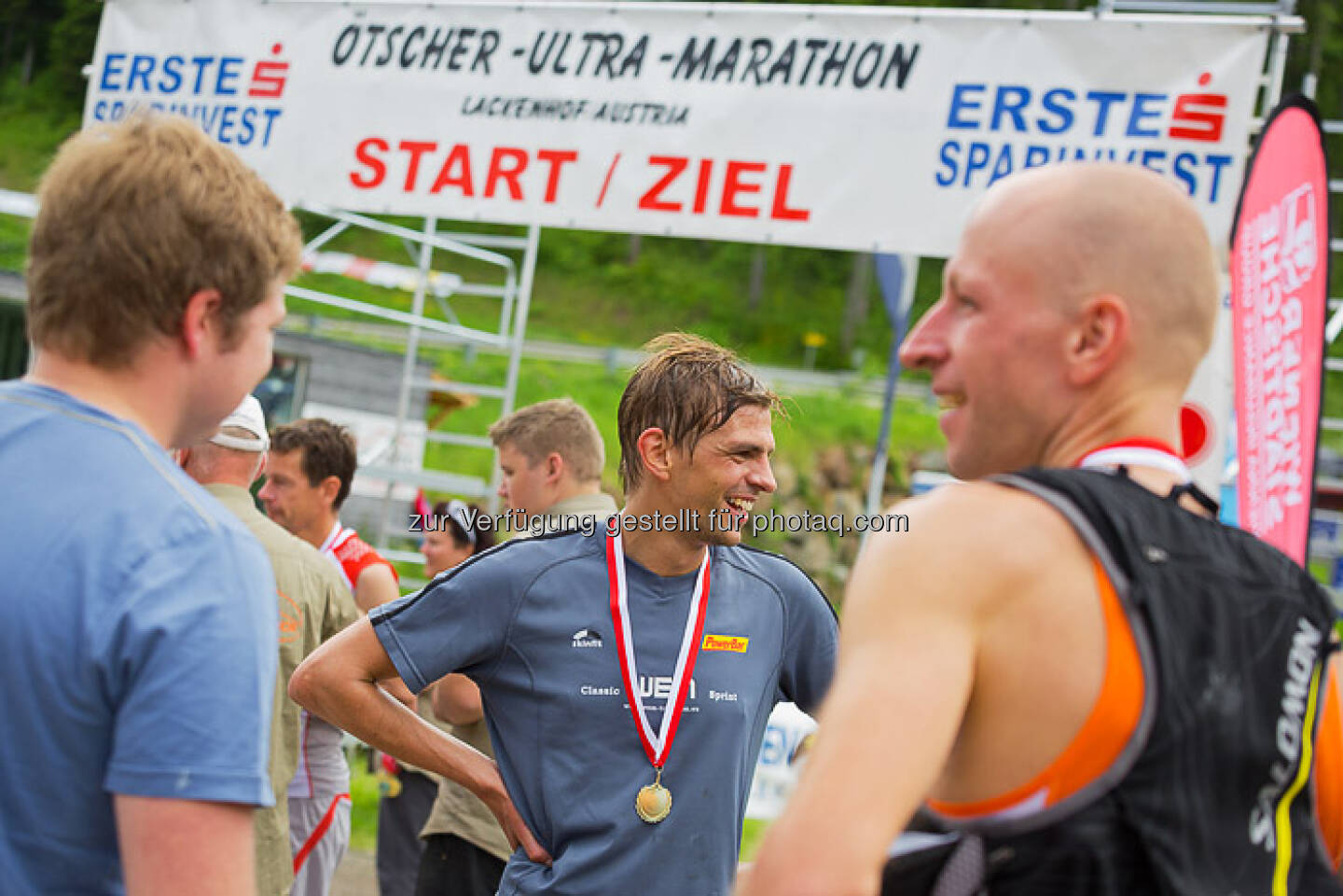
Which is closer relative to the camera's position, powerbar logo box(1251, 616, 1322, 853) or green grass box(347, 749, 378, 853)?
powerbar logo box(1251, 616, 1322, 853)

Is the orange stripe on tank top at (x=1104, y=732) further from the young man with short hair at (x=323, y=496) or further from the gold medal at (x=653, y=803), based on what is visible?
the young man with short hair at (x=323, y=496)

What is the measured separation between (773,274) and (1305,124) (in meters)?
35.7

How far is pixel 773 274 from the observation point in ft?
131

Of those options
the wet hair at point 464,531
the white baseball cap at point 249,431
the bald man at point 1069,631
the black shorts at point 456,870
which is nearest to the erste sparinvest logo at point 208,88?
the wet hair at point 464,531

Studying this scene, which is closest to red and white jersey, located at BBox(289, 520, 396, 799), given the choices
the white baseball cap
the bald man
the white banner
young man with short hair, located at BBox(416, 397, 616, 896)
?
young man with short hair, located at BBox(416, 397, 616, 896)

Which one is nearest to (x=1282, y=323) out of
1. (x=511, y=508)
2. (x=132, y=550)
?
(x=511, y=508)

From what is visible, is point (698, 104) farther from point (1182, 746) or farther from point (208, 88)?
point (1182, 746)

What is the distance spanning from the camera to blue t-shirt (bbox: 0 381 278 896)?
140 cm

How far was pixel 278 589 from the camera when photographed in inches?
179

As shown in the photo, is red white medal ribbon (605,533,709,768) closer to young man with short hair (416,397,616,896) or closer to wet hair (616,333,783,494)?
wet hair (616,333,783,494)

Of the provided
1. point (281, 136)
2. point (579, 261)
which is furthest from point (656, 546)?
point (579, 261)

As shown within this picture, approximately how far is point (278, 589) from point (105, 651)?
3.25 metres

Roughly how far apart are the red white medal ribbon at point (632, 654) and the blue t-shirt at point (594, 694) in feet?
0.06

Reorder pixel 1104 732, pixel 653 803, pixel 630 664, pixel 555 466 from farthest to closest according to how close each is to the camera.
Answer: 1. pixel 555 466
2. pixel 630 664
3. pixel 653 803
4. pixel 1104 732
